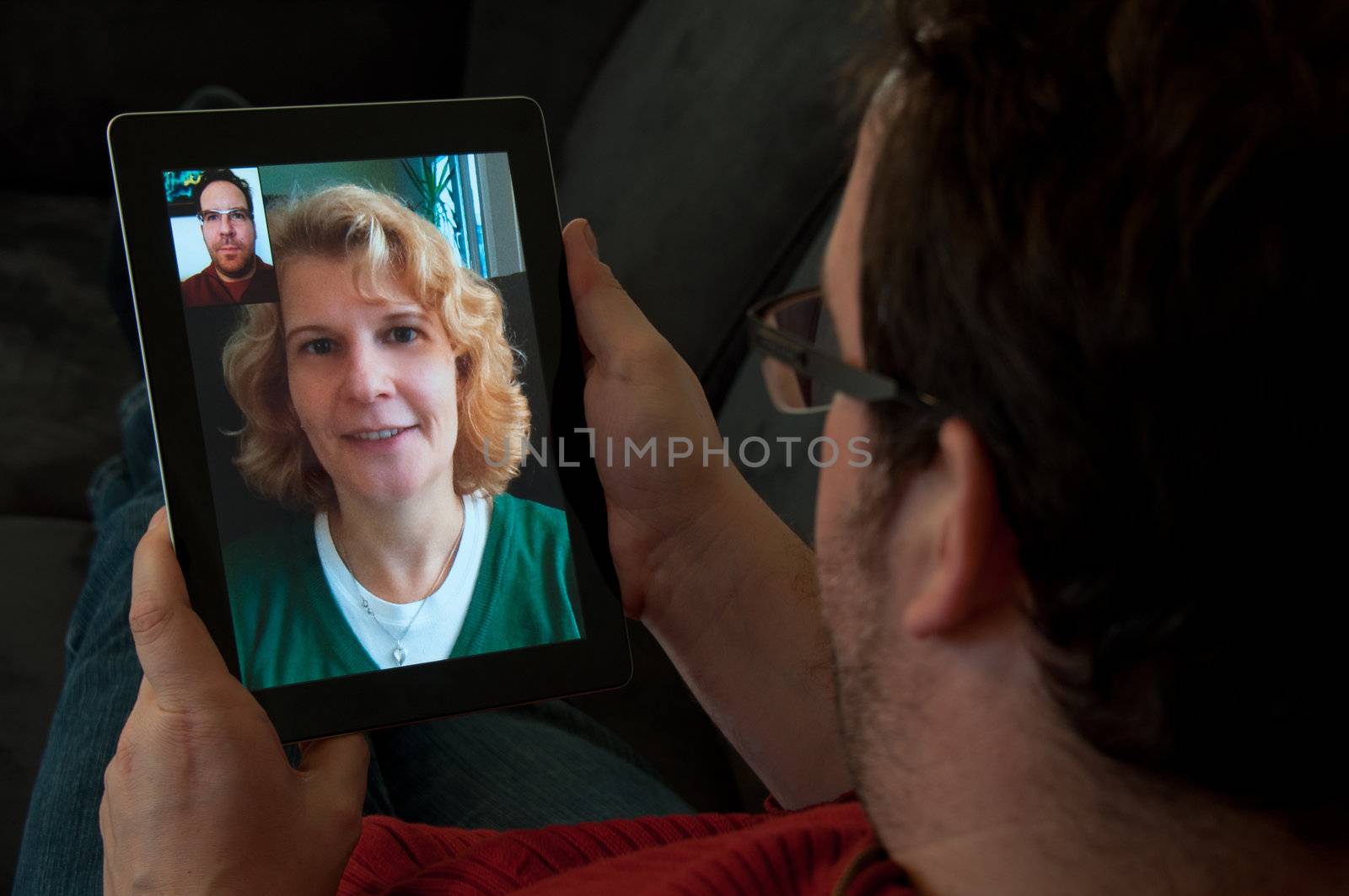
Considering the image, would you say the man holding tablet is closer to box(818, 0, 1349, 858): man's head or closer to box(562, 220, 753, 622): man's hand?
box(818, 0, 1349, 858): man's head

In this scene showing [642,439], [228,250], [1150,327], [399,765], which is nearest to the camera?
[1150,327]

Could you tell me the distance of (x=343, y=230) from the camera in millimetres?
765

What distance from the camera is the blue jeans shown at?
88 centimetres

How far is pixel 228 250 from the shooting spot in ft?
2.40

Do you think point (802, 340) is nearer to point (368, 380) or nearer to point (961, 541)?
point (961, 541)

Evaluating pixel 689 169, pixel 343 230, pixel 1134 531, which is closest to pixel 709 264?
pixel 689 169

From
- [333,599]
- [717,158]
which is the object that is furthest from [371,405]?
[717,158]

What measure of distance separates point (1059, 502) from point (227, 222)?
55 cm

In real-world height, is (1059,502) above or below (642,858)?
above

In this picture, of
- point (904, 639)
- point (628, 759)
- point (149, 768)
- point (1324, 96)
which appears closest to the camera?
point (1324, 96)

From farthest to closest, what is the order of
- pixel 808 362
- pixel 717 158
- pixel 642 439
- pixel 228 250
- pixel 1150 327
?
1. pixel 717 158
2. pixel 642 439
3. pixel 228 250
4. pixel 808 362
5. pixel 1150 327

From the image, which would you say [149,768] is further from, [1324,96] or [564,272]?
[1324,96]

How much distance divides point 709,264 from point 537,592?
1.81 ft

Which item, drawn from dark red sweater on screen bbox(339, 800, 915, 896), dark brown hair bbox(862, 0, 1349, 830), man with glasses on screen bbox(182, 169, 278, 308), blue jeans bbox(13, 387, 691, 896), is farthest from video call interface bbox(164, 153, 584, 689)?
dark brown hair bbox(862, 0, 1349, 830)
